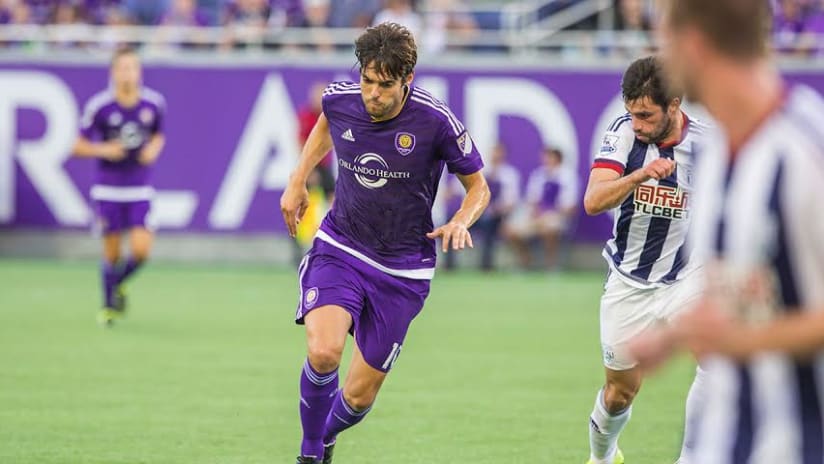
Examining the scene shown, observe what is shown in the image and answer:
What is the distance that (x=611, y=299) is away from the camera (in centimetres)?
764

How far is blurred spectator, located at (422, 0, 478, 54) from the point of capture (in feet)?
69.5

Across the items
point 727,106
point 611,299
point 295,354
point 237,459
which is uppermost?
point 727,106

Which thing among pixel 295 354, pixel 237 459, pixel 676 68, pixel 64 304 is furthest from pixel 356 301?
pixel 64 304

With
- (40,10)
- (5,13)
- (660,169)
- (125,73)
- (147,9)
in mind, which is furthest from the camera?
(147,9)

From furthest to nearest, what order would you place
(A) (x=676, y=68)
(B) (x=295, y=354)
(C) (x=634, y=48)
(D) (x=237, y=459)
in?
(C) (x=634, y=48)
(B) (x=295, y=354)
(D) (x=237, y=459)
(A) (x=676, y=68)

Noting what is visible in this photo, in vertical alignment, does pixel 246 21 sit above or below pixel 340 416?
below

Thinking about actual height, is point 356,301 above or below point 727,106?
below

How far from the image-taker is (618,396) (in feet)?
24.8

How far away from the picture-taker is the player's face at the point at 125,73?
14.9 metres

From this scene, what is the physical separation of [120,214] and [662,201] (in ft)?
28.7

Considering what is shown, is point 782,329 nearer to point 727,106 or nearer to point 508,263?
point 727,106

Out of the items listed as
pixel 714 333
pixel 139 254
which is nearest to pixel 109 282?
pixel 139 254

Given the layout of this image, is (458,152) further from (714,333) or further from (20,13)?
(20,13)

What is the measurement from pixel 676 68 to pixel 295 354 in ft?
30.4
